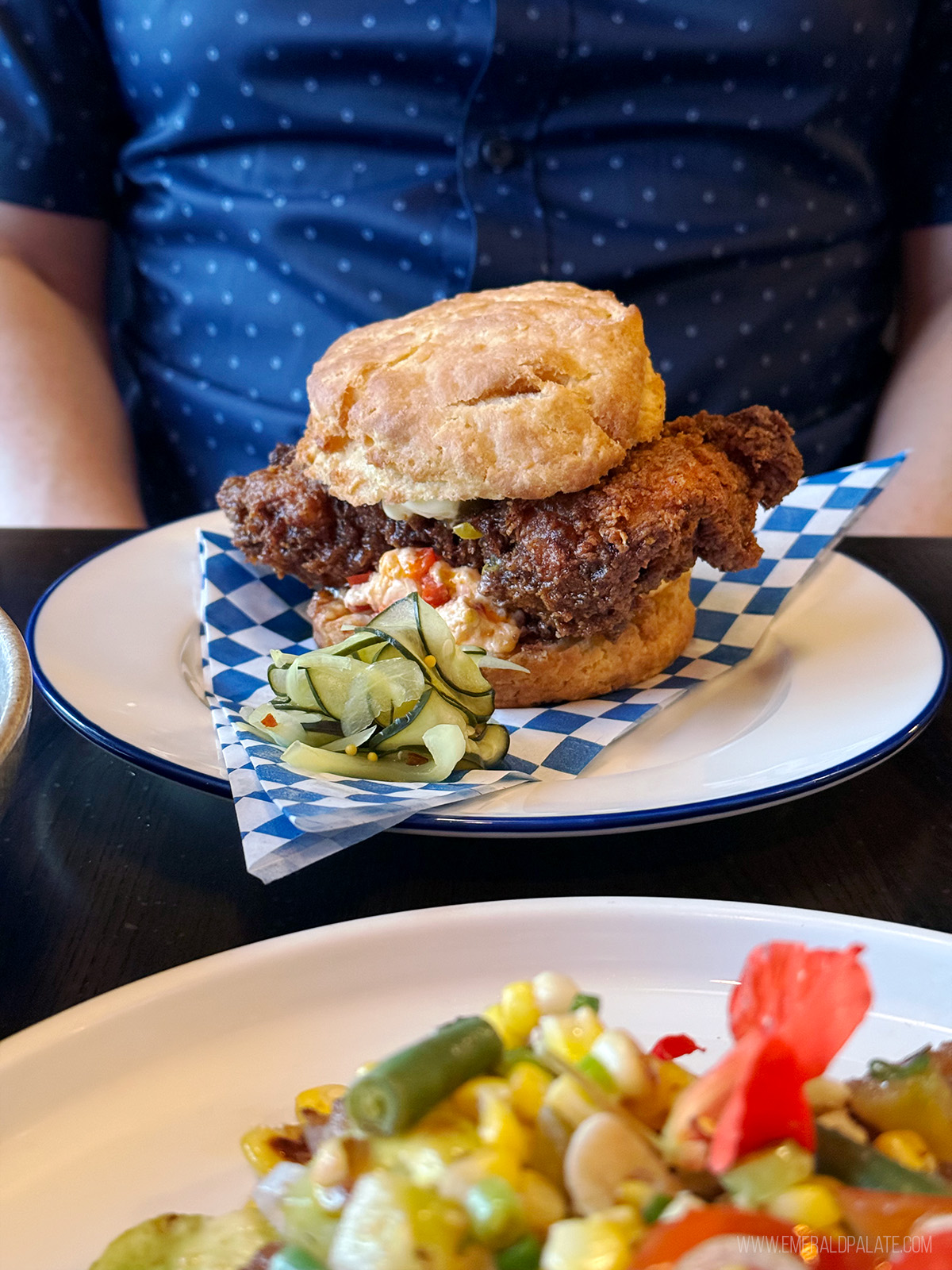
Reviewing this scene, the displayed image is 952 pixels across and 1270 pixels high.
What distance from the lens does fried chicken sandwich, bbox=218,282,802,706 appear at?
1.70 m

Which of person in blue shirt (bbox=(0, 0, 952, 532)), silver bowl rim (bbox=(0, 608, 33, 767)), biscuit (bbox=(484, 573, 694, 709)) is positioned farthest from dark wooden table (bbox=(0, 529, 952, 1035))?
person in blue shirt (bbox=(0, 0, 952, 532))

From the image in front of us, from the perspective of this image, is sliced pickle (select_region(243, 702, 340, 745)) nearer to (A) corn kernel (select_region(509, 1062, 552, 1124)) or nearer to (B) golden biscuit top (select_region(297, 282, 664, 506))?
(B) golden biscuit top (select_region(297, 282, 664, 506))

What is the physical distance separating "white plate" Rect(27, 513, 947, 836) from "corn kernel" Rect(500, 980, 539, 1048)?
54cm

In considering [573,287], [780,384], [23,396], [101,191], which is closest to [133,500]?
[23,396]

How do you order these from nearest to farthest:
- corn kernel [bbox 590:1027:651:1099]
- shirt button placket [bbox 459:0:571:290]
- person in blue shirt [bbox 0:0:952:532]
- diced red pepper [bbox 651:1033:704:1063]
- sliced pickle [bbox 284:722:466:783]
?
corn kernel [bbox 590:1027:651:1099] → diced red pepper [bbox 651:1033:704:1063] → sliced pickle [bbox 284:722:466:783] → shirt button placket [bbox 459:0:571:290] → person in blue shirt [bbox 0:0:952:532]

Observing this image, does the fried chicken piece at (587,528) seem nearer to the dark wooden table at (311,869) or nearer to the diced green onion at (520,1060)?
the dark wooden table at (311,869)

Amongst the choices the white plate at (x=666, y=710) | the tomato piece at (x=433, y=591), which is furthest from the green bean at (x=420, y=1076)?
the tomato piece at (x=433, y=591)

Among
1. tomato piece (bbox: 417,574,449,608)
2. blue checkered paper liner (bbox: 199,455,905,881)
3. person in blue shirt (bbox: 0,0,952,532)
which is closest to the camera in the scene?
blue checkered paper liner (bbox: 199,455,905,881)

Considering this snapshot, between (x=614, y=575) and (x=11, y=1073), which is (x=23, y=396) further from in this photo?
(x=11, y=1073)

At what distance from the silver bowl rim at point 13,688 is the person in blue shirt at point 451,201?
1938 millimetres

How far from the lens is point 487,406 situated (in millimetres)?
1705

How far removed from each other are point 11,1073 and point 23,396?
2.92m

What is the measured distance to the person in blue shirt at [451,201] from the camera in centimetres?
256

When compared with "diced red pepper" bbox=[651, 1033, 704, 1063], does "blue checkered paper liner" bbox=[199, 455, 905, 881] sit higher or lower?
lower
